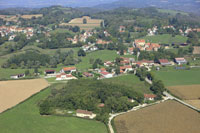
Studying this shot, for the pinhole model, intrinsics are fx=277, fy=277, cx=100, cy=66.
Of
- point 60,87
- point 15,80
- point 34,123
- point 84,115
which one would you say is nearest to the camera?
point 34,123

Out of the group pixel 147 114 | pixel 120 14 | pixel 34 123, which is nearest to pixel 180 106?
pixel 147 114

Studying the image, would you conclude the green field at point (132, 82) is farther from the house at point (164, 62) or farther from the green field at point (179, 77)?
the house at point (164, 62)

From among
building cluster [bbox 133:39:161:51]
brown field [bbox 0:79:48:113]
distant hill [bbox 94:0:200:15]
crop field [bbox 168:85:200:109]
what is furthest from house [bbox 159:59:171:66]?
distant hill [bbox 94:0:200:15]

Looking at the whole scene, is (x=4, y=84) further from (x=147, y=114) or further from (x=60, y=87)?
(x=147, y=114)

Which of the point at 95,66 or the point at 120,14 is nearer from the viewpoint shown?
the point at 95,66

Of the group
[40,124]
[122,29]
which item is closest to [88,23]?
[122,29]
